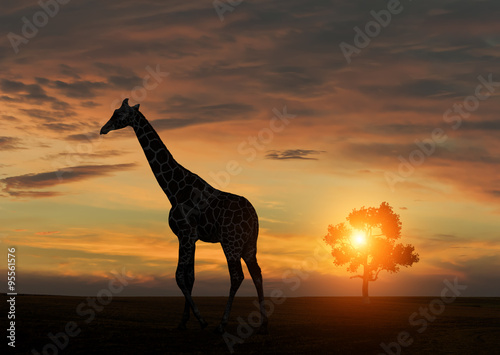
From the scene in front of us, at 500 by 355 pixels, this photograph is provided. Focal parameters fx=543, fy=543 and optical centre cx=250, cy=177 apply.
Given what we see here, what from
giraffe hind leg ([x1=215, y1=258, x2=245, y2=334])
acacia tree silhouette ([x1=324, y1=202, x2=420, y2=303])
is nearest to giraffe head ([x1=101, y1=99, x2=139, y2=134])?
giraffe hind leg ([x1=215, y1=258, x2=245, y2=334])

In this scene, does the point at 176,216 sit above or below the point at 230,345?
above

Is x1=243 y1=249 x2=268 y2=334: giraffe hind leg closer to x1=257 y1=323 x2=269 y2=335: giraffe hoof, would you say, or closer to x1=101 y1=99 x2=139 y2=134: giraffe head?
x1=257 y1=323 x2=269 y2=335: giraffe hoof

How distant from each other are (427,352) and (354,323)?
845 cm

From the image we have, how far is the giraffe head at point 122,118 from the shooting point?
20359 millimetres

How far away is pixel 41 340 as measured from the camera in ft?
53.1

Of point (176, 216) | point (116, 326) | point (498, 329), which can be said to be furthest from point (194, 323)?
point (498, 329)

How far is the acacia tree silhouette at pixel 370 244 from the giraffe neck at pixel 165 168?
40.8 m

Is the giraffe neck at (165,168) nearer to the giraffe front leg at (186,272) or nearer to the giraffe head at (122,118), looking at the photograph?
the giraffe head at (122,118)

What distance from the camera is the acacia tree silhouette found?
193 feet

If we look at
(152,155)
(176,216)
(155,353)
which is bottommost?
(155,353)

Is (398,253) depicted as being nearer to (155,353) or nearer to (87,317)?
(87,317)

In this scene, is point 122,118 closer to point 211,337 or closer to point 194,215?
point 194,215

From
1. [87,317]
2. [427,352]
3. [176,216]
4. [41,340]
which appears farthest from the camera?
[87,317]

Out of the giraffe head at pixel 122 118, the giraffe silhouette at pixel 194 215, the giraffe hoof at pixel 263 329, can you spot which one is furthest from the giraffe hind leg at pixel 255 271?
the giraffe head at pixel 122 118
